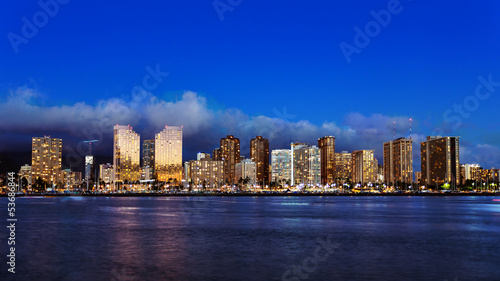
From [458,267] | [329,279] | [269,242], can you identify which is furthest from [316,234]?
[329,279]

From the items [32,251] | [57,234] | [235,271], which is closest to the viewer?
[235,271]

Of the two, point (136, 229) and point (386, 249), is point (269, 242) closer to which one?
point (386, 249)

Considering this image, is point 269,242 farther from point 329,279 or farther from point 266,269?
point 329,279

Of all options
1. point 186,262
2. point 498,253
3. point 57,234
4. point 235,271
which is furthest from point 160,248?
point 498,253

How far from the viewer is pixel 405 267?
3284 centimetres

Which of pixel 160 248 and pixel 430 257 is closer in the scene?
pixel 430 257

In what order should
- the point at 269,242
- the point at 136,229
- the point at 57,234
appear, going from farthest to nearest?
the point at 136,229 < the point at 57,234 < the point at 269,242

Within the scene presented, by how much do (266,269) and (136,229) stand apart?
99.7 ft

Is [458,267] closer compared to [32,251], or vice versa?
[458,267]

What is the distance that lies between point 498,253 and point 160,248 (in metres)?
26.5

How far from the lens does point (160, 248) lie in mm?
41594

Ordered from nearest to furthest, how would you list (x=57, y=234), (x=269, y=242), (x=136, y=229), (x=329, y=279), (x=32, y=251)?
(x=329, y=279) → (x=32, y=251) → (x=269, y=242) → (x=57, y=234) → (x=136, y=229)

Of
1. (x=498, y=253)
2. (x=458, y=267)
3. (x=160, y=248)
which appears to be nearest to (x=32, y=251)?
(x=160, y=248)

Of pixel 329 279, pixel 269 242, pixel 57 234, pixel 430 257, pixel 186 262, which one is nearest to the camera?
pixel 329 279
